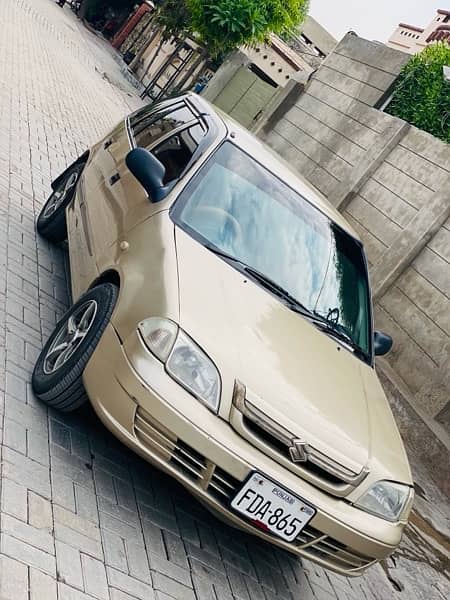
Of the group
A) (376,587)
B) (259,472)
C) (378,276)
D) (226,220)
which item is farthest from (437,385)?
(259,472)

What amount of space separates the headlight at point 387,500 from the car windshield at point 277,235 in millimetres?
1055

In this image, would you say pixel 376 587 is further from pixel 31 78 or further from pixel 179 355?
pixel 31 78

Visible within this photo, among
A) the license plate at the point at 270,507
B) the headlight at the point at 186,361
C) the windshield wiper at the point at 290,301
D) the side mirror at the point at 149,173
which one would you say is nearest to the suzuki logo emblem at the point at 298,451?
the license plate at the point at 270,507

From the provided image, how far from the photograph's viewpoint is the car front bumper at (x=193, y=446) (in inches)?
132

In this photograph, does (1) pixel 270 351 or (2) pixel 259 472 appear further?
(1) pixel 270 351

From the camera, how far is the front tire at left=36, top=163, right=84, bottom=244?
6191 millimetres

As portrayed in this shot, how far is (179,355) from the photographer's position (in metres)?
3.45

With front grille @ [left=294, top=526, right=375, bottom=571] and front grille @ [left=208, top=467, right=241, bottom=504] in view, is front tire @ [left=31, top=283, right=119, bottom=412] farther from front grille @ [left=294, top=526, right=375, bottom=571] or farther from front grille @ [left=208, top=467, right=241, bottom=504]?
front grille @ [left=294, top=526, right=375, bottom=571]

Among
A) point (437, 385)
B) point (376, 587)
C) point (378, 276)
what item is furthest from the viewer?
point (378, 276)

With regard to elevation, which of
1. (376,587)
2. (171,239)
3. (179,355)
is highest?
(171,239)

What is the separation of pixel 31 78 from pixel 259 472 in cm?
1110

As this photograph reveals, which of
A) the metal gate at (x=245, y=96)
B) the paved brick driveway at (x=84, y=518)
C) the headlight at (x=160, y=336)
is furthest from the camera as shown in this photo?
the metal gate at (x=245, y=96)

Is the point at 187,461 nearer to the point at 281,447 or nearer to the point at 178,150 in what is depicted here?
the point at 281,447

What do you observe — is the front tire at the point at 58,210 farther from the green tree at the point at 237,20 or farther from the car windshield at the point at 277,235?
the green tree at the point at 237,20
